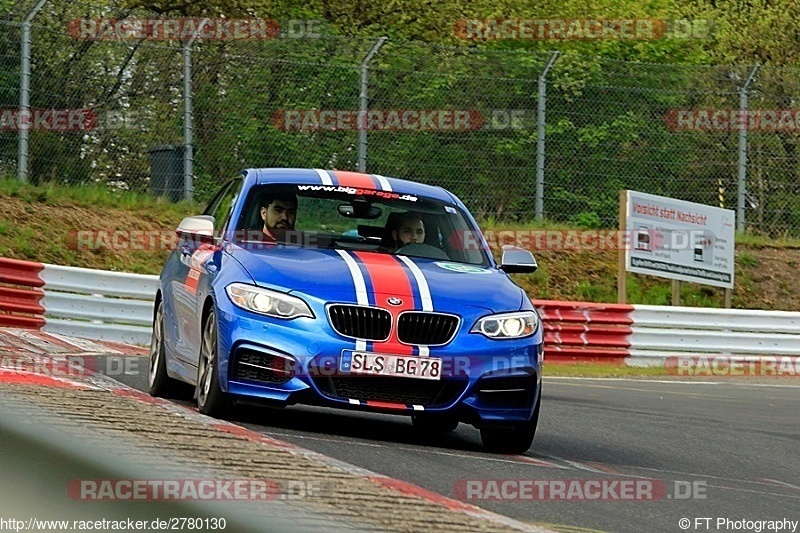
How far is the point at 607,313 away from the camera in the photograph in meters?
21.8

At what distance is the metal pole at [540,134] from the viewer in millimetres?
23938

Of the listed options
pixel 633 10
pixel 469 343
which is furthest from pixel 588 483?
pixel 633 10

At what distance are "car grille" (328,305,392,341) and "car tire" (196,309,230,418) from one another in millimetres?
699

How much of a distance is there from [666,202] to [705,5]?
69.0ft

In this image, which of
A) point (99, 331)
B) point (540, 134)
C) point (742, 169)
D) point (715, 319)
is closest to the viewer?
point (99, 331)

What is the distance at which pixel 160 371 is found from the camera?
34.0ft

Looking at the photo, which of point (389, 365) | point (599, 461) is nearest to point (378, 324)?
point (389, 365)

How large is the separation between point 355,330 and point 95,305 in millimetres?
10430

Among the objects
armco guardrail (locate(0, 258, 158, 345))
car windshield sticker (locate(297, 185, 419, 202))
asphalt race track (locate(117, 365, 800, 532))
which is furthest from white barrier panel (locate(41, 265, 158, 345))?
car windshield sticker (locate(297, 185, 419, 202))

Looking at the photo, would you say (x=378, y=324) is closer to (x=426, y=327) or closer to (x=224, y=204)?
(x=426, y=327)

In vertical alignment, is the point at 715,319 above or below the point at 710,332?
above

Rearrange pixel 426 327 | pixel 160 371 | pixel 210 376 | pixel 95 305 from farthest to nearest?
1. pixel 95 305
2. pixel 160 371
3. pixel 210 376
4. pixel 426 327

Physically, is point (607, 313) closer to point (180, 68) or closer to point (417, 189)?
point (180, 68)

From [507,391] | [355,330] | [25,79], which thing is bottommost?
Result: [507,391]
